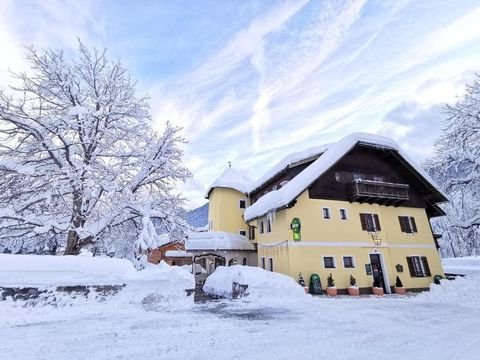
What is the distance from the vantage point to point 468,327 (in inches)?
292

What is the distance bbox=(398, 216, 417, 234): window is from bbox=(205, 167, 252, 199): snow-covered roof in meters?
14.6

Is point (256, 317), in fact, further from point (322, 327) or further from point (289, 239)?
point (289, 239)

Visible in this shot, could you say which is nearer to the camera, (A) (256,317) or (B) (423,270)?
(A) (256,317)

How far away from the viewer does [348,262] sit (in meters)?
17.4

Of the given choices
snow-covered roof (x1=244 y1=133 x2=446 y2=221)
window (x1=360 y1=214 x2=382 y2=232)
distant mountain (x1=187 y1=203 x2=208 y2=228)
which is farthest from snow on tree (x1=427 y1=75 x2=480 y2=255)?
distant mountain (x1=187 y1=203 x2=208 y2=228)

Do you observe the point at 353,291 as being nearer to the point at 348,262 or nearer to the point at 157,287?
the point at 348,262

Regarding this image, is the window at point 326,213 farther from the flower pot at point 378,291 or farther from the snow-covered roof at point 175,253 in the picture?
the snow-covered roof at point 175,253

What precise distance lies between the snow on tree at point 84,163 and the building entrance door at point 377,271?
45.5 feet

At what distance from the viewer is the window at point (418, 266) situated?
18.7 m

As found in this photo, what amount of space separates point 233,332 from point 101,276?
5.14m

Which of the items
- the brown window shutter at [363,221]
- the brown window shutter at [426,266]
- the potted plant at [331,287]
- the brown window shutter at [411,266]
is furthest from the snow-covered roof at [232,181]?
the brown window shutter at [426,266]

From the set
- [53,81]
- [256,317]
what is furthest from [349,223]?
[53,81]

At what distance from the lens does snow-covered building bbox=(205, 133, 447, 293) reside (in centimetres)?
1689

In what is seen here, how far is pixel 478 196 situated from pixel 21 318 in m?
24.7
